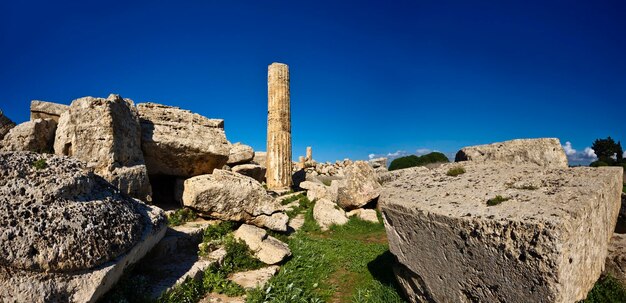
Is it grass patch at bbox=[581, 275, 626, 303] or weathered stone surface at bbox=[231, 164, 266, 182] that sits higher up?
weathered stone surface at bbox=[231, 164, 266, 182]

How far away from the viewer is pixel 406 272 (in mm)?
4195

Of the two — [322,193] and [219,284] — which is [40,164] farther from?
[322,193]

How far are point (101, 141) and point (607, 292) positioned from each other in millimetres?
7756

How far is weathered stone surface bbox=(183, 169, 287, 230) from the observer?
6.63 metres

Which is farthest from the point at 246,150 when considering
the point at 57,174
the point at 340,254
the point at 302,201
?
the point at 57,174

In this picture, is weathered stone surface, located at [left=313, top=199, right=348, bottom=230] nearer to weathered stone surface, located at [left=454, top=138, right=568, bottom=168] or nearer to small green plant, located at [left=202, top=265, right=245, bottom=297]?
weathered stone surface, located at [left=454, top=138, right=568, bottom=168]

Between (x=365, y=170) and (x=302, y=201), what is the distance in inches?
113

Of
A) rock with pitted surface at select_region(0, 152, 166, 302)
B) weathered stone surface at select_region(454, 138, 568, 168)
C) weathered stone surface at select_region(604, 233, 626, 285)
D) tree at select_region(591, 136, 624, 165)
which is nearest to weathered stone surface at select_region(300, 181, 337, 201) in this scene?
Result: weathered stone surface at select_region(454, 138, 568, 168)

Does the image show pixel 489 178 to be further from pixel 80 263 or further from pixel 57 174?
pixel 57 174

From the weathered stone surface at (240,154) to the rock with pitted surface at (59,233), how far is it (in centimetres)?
956

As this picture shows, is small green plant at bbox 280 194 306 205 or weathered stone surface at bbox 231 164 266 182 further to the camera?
weathered stone surface at bbox 231 164 266 182

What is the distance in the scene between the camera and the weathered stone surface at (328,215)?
916 centimetres

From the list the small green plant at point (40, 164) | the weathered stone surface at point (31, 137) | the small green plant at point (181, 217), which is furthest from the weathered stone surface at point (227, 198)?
the small green plant at point (40, 164)

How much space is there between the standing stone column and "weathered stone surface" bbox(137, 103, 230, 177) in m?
7.78
